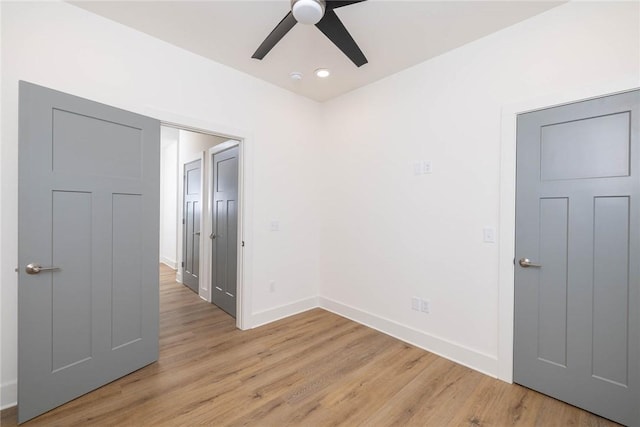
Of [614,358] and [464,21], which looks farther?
[464,21]

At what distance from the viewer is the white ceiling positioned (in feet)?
6.66

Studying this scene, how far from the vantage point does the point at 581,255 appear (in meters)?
1.93

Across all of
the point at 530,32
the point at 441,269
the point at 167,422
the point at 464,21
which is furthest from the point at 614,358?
the point at 167,422

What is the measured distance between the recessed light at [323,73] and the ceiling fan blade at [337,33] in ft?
2.76

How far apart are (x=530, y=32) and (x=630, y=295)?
197 cm

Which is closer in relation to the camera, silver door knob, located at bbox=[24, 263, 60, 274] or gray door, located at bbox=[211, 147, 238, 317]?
silver door knob, located at bbox=[24, 263, 60, 274]

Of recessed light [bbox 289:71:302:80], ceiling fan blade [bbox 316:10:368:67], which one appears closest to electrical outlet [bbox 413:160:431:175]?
ceiling fan blade [bbox 316:10:368:67]

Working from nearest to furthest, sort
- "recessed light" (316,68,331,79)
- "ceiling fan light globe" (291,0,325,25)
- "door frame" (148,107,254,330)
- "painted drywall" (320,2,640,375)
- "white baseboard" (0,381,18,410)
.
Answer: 1. "ceiling fan light globe" (291,0,325,25)
2. "white baseboard" (0,381,18,410)
3. "painted drywall" (320,2,640,375)
4. "recessed light" (316,68,331,79)
5. "door frame" (148,107,254,330)

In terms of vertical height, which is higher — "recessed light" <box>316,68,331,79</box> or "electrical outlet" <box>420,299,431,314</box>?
"recessed light" <box>316,68,331,79</box>

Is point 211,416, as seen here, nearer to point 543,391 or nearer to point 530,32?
point 543,391

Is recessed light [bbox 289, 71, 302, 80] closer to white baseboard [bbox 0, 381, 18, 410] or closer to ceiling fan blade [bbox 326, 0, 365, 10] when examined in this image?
ceiling fan blade [bbox 326, 0, 365, 10]

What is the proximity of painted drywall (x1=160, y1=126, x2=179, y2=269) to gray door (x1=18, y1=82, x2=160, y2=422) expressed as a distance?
3.83 metres

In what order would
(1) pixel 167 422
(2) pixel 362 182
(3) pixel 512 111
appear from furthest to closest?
1. (2) pixel 362 182
2. (3) pixel 512 111
3. (1) pixel 167 422

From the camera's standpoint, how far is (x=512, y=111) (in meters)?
2.19
